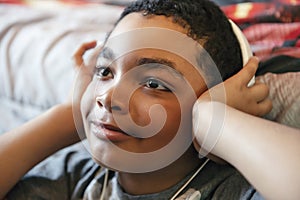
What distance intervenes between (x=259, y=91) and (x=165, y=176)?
0.19 m

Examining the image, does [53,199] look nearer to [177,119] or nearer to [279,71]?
[177,119]

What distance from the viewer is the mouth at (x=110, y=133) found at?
2.49 feet

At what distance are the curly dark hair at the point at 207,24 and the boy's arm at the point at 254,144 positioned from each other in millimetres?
55

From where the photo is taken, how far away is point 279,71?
0.92m

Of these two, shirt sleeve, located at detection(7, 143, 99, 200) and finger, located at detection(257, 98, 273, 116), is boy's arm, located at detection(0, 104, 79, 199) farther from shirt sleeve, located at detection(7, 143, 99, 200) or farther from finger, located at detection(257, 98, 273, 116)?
finger, located at detection(257, 98, 273, 116)

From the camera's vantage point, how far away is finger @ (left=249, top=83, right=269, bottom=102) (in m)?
0.81

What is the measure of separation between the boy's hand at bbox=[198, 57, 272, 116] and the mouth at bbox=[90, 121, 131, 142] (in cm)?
12

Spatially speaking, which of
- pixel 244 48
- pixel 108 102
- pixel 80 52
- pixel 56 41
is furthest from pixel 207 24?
pixel 56 41

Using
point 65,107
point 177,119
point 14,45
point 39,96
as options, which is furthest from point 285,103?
point 14,45

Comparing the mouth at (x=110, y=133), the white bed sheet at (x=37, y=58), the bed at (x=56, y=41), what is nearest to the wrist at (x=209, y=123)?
the mouth at (x=110, y=133)

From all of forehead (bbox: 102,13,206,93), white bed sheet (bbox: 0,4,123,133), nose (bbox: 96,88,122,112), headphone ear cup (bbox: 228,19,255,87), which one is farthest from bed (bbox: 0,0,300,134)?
nose (bbox: 96,88,122,112)

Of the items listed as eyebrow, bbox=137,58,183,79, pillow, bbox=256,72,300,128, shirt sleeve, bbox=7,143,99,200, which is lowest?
shirt sleeve, bbox=7,143,99,200

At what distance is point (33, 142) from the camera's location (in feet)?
3.05

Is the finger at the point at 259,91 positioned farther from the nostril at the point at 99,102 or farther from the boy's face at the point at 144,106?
the nostril at the point at 99,102
